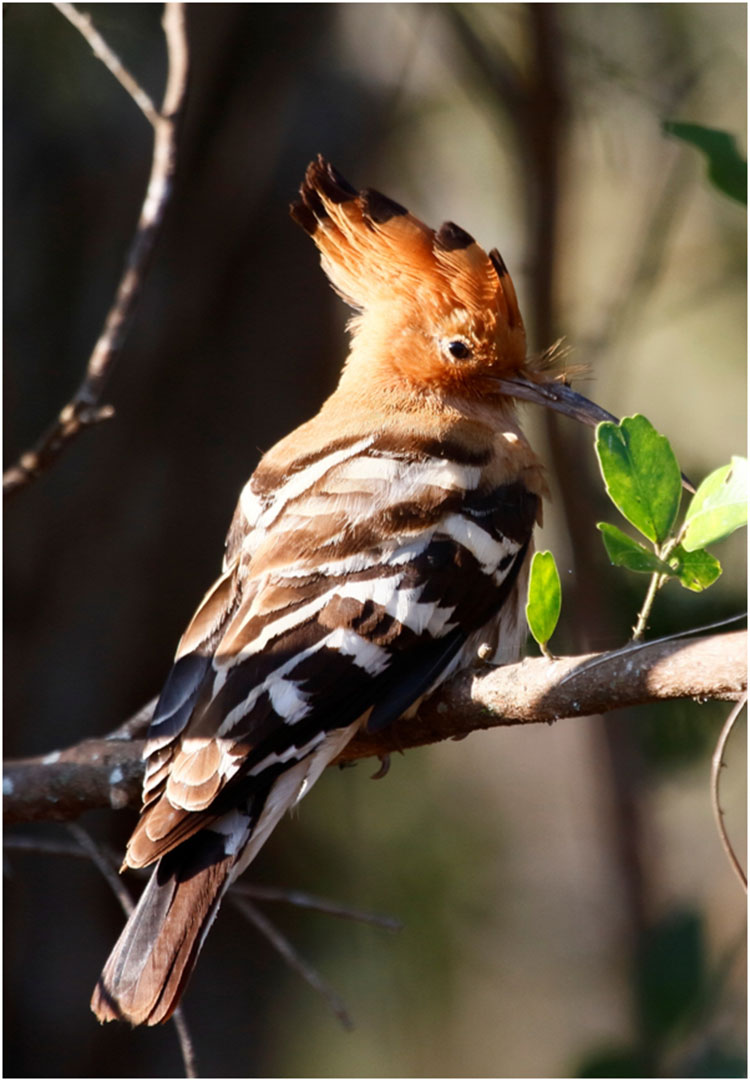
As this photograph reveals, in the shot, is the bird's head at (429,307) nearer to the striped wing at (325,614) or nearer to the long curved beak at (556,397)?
the long curved beak at (556,397)

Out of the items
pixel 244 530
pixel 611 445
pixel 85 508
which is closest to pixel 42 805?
pixel 244 530

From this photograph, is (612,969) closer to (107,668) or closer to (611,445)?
(107,668)

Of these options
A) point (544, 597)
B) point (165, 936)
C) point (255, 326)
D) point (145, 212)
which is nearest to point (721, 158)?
point (544, 597)

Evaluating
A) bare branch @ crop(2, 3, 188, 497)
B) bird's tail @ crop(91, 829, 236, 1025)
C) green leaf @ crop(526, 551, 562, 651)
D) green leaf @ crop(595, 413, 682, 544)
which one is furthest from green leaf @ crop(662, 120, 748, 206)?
bird's tail @ crop(91, 829, 236, 1025)

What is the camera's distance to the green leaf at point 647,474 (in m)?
1.20

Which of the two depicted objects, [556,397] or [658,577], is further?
[556,397]

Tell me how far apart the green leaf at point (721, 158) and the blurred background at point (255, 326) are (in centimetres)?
106

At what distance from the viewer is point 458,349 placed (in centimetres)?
212

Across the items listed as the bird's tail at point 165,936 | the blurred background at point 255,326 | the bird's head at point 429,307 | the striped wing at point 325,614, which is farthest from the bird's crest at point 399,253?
the bird's tail at point 165,936

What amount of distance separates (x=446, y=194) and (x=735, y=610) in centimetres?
198

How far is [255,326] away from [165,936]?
1977 millimetres

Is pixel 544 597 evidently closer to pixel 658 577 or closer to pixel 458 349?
pixel 658 577

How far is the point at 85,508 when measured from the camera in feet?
9.86

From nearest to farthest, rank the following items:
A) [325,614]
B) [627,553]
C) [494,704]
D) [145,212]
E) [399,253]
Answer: [627,553] < [494,704] < [325,614] < [145,212] < [399,253]
